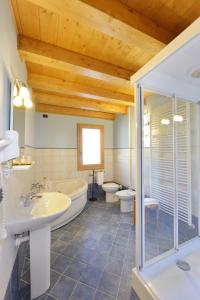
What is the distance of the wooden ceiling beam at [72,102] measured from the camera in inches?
128

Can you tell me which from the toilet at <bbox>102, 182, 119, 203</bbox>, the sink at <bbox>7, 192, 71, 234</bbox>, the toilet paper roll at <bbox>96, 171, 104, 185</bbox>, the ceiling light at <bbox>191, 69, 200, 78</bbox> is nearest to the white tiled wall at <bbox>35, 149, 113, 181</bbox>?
the toilet paper roll at <bbox>96, 171, 104, 185</bbox>

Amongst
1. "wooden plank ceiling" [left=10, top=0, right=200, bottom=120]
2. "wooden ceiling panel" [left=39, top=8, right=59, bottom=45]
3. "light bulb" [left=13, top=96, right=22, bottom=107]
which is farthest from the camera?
"light bulb" [left=13, top=96, right=22, bottom=107]

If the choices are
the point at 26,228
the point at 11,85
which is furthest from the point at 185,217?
the point at 11,85

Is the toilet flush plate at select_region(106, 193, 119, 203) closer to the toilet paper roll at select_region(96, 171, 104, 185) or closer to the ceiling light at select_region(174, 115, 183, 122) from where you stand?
the toilet paper roll at select_region(96, 171, 104, 185)

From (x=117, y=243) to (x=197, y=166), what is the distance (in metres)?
1.65

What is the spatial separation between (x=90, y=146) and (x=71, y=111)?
1118 mm

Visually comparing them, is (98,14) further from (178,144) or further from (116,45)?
(178,144)

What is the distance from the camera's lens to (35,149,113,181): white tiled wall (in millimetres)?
3809

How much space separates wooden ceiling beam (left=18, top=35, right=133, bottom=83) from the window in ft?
7.12

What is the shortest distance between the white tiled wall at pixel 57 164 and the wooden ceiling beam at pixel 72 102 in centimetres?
124

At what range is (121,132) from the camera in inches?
168

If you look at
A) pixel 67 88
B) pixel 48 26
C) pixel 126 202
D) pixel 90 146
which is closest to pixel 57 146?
pixel 90 146

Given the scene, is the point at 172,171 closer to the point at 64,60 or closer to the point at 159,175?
the point at 159,175

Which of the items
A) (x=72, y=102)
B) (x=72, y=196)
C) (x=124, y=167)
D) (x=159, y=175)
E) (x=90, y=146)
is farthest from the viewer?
(x=90, y=146)
